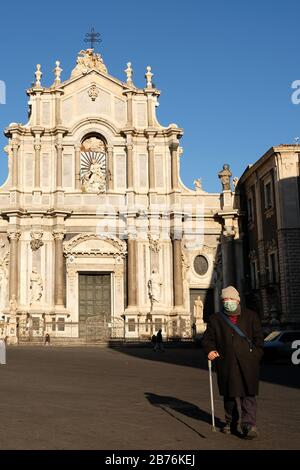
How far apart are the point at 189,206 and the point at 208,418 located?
3046cm

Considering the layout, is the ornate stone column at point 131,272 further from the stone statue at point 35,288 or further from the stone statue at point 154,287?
the stone statue at point 35,288

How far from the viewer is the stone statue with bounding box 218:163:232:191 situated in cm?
3900

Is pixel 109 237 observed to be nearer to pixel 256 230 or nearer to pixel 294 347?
pixel 256 230

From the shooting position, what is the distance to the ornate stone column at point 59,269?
119ft

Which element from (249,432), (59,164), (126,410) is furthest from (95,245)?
(249,432)

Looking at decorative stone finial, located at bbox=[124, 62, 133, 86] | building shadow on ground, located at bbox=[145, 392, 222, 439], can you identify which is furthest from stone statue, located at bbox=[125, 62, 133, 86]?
building shadow on ground, located at bbox=[145, 392, 222, 439]

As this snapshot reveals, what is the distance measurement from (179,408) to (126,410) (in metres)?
0.81

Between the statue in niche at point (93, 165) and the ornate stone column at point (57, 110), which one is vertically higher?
the ornate stone column at point (57, 110)

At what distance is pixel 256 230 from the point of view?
37.3 m

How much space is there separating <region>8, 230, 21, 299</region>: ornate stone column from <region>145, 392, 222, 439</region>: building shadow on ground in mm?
25406

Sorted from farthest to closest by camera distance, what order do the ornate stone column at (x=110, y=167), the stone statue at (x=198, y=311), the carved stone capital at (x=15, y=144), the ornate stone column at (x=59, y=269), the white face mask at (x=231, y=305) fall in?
the ornate stone column at (x=110, y=167), the carved stone capital at (x=15, y=144), the ornate stone column at (x=59, y=269), the stone statue at (x=198, y=311), the white face mask at (x=231, y=305)

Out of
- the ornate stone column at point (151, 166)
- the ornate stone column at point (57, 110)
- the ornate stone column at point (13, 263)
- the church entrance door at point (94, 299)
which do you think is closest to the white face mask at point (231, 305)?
the ornate stone column at point (13, 263)

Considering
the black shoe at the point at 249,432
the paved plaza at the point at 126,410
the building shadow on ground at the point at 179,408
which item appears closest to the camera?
the paved plaza at the point at 126,410
